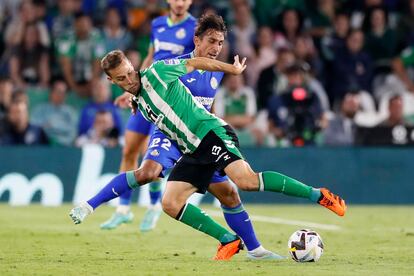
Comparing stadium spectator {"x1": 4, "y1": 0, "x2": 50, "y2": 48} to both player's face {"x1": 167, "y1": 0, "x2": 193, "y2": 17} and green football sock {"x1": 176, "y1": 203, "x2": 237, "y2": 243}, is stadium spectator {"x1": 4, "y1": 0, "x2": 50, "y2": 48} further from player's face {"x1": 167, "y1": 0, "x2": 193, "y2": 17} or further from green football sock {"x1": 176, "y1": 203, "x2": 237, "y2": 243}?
green football sock {"x1": 176, "y1": 203, "x2": 237, "y2": 243}

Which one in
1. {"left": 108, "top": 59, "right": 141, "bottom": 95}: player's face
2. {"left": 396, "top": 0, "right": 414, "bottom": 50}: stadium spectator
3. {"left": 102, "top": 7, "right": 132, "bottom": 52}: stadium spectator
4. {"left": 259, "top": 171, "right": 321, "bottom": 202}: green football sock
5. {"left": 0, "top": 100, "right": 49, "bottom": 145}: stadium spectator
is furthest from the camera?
{"left": 396, "top": 0, "right": 414, "bottom": 50}: stadium spectator

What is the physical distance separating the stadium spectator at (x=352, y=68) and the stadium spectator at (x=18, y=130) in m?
5.51

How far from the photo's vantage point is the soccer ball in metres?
9.04

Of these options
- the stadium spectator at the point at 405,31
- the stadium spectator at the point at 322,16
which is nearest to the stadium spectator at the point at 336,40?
the stadium spectator at the point at 322,16

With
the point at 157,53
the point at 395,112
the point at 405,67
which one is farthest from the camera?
the point at 405,67

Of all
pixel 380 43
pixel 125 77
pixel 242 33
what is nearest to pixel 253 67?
pixel 242 33

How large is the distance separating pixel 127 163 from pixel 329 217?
3696mm

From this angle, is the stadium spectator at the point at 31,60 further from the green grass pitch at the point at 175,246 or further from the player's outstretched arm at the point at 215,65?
the player's outstretched arm at the point at 215,65

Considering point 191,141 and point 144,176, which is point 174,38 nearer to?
point 144,176

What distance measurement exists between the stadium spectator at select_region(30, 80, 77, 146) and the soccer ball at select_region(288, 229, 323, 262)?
31.4 ft

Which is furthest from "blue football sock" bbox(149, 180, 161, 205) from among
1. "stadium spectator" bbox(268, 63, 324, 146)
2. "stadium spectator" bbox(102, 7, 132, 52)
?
"stadium spectator" bbox(102, 7, 132, 52)

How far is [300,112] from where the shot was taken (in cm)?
1712

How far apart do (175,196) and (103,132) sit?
8.42m

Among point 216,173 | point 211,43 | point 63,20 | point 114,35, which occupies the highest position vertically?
point 211,43
